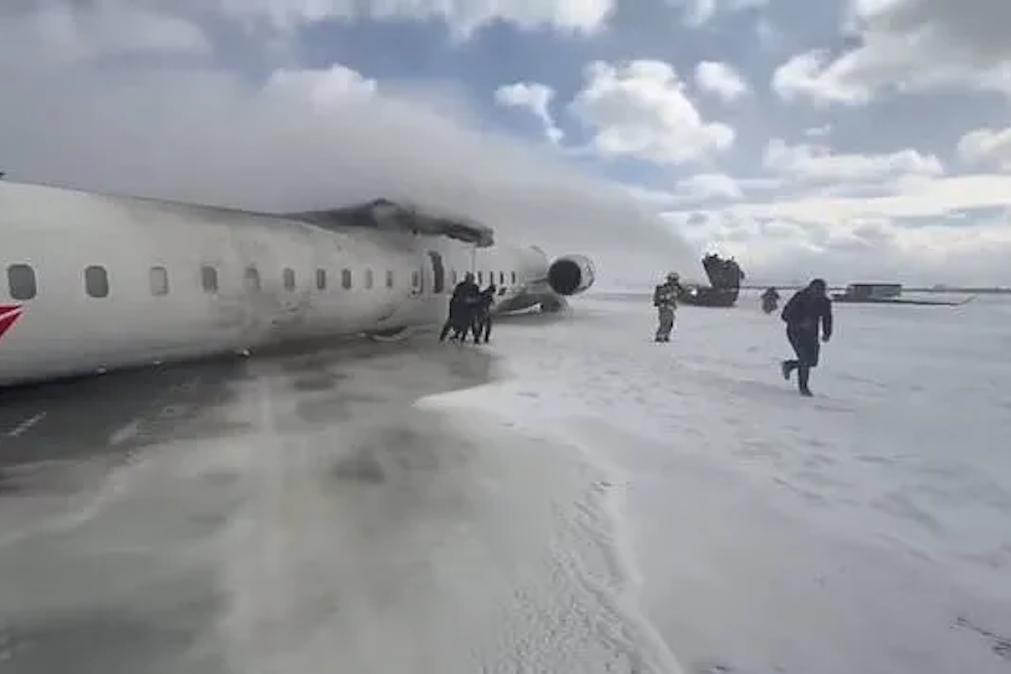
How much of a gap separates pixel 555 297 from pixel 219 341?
1719 centimetres

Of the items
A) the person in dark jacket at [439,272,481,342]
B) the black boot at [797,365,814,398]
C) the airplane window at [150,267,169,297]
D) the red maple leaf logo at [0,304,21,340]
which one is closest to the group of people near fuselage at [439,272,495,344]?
the person in dark jacket at [439,272,481,342]

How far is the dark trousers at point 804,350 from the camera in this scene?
10573 mm

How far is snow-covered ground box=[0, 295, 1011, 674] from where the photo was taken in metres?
3.62

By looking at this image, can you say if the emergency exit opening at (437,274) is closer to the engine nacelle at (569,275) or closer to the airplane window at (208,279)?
the airplane window at (208,279)

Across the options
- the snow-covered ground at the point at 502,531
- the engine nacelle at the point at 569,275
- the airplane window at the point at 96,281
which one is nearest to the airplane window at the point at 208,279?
the airplane window at the point at 96,281

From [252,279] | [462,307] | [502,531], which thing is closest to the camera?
[502,531]

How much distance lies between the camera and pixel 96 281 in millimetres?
9578

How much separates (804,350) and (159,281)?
8.75 meters

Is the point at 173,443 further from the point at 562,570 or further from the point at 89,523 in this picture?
the point at 562,570

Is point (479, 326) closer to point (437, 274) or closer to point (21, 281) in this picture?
point (437, 274)

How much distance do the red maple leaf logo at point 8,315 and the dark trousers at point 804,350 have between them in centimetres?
960

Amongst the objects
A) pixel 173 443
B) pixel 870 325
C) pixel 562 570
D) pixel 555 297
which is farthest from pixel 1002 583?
pixel 555 297

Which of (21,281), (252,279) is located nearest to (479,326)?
(252,279)

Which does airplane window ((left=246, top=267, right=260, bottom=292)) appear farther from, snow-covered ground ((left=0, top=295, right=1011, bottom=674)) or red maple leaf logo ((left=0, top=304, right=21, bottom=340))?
red maple leaf logo ((left=0, top=304, right=21, bottom=340))
